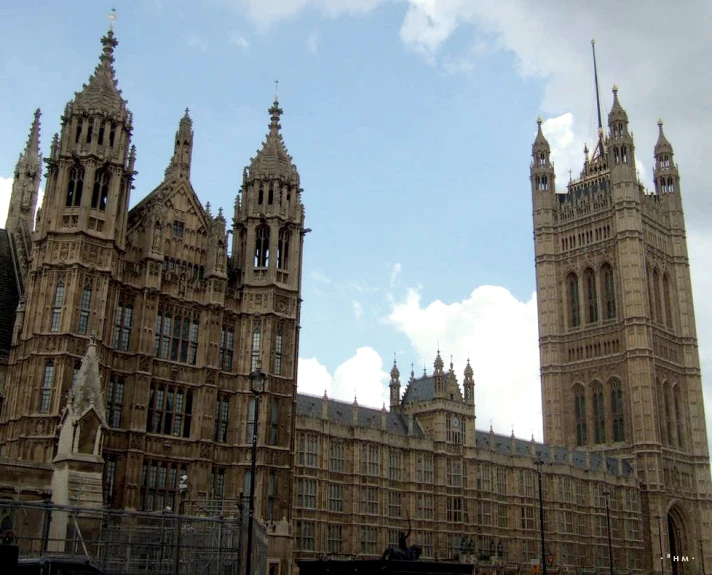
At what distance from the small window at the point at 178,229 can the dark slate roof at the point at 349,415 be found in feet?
103

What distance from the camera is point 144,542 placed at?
1157 inches

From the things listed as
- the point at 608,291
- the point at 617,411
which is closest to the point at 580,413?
the point at 617,411

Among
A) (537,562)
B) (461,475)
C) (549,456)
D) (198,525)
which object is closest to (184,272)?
(198,525)

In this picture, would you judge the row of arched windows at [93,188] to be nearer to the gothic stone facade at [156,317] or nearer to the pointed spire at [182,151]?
the gothic stone facade at [156,317]

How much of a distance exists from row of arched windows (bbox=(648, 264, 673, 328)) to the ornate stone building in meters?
32.8

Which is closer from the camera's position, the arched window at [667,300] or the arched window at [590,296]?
the arched window at [590,296]

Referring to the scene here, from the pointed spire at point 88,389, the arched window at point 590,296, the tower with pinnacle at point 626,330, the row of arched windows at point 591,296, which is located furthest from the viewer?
the arched window at point 590,296

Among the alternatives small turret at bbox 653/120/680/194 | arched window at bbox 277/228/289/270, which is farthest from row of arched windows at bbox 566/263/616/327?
arched window at bbox 277/228/289/270

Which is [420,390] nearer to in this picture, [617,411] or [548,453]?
[548,453]

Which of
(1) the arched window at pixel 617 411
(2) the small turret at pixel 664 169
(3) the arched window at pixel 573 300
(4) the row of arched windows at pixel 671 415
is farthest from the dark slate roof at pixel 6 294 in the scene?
(2) the small turret at pixel 664 169

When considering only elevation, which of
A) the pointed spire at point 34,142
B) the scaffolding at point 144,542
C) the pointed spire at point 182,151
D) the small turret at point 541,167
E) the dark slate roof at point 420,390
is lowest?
the scaffolding at point 144,542

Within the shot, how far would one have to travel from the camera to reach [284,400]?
45406mm

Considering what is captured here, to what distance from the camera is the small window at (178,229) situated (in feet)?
148

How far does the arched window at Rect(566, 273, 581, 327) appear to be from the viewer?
442 ft
